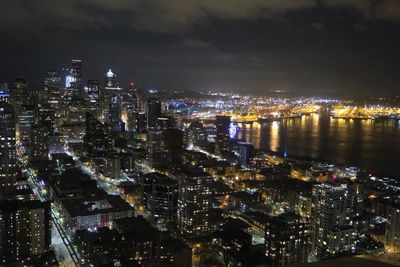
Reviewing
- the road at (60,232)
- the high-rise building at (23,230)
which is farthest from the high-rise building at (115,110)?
the high-rise building at (23,230)

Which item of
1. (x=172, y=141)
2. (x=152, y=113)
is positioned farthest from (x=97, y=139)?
(x=152, y=113)

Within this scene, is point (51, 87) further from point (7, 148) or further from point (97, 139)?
point (7, 148)

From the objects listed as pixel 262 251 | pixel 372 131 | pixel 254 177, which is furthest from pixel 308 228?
pixel 372 131

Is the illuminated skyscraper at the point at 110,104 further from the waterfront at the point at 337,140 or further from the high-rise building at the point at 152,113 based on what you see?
the waterfront at the point at 337,140

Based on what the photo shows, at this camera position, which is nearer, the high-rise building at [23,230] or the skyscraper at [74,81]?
the high-rise building at [23,230]

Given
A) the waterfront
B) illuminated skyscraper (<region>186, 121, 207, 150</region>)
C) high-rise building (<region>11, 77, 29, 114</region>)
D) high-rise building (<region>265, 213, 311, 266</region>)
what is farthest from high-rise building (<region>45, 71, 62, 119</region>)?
high-rise building (<region>265, 213, 311, 266</region>)

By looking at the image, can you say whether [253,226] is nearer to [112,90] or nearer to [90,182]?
[90,182]
